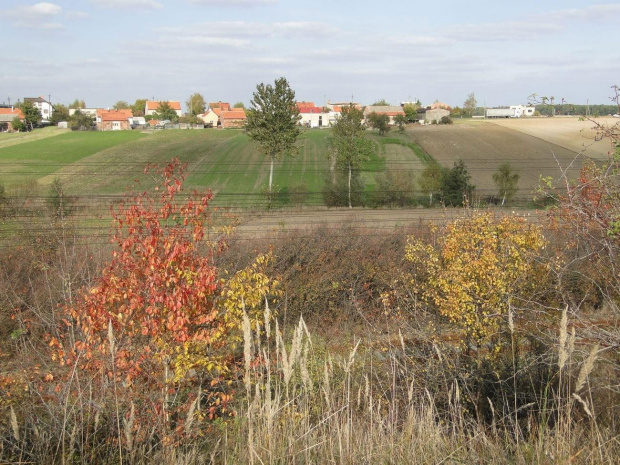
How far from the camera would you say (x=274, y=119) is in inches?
1626

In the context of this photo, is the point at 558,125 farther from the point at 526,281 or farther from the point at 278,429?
the point at 278,429

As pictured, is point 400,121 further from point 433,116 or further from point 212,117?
point 212,117

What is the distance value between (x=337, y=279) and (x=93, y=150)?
145 ft

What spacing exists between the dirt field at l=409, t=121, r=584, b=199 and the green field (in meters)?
2.85

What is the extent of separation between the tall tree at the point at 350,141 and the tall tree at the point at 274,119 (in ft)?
10.7

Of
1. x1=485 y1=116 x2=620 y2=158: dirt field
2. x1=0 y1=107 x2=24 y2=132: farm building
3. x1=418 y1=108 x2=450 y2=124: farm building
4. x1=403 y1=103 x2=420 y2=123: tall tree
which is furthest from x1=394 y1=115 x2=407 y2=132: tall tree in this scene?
x1=0 y1=107 x2=24 y2=132: farm building

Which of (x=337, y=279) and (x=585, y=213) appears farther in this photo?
(x=337, y=279)

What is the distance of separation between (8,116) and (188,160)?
65697 mm

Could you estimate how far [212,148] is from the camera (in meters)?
55.8

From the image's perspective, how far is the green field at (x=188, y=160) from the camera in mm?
39812

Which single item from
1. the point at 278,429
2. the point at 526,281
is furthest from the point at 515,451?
the point at 526,281

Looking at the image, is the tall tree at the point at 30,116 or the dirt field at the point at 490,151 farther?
the tall tree at the point at 30,116

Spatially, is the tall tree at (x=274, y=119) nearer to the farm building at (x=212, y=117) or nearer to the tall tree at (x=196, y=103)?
the farm building at (x=212, y=117)

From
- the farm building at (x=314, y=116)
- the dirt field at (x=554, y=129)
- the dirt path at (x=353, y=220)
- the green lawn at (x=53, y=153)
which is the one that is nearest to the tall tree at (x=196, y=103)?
the farm building at (x=314, y=116)
